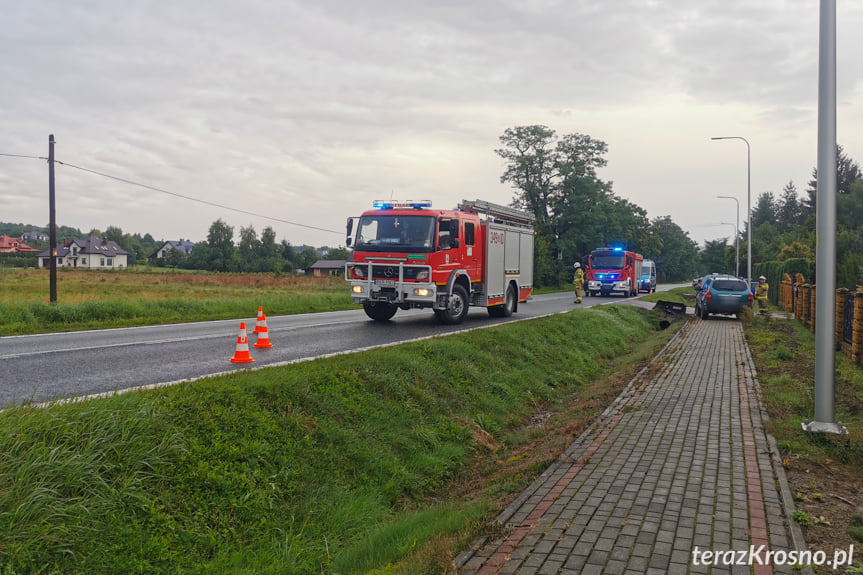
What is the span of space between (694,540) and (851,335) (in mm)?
10978

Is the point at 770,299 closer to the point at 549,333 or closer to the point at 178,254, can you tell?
the point at 549,333

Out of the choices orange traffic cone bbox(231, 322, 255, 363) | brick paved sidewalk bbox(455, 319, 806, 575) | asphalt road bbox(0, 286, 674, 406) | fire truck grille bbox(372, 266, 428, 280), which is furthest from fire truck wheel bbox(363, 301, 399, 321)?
brick paved sidewalk bbox(455, 319, 806, 575)

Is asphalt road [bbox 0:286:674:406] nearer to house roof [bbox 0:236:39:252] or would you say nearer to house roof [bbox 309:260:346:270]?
house roof [bbox 309:260:346:270]

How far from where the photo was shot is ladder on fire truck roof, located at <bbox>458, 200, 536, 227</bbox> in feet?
56.3

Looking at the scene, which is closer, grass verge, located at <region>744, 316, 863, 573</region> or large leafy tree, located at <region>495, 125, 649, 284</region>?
grass verge, located at <region>744, 316, 863, 573</region>

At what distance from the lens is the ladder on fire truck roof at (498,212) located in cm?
1717

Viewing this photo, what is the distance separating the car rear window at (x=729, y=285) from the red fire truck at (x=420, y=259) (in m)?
11.0

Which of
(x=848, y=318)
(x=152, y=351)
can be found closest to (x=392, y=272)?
(x=152, y=351)

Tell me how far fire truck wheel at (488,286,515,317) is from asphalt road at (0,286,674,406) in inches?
122

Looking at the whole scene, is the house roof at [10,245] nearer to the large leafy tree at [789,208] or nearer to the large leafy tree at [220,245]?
the large leafy tree at [220,245]

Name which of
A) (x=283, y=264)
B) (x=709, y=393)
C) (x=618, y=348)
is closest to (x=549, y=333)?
(x=618, y=348)

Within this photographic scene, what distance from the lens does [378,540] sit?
4.70 m

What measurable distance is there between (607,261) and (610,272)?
0.76 meters

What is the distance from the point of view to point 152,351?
33.3 feet
